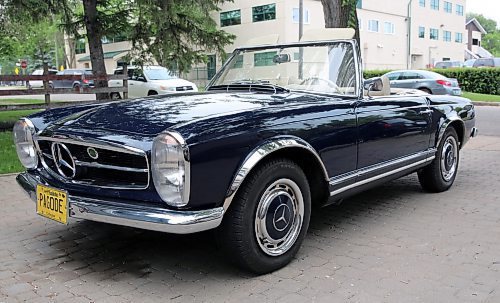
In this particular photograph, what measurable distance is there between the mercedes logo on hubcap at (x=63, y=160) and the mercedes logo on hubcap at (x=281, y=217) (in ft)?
4.71

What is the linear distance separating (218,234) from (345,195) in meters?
1.28

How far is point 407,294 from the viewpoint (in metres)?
3.11

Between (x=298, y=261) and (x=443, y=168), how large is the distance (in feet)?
9.11

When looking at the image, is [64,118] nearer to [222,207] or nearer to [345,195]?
[222,207]

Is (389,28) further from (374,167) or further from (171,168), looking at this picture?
(171,168)

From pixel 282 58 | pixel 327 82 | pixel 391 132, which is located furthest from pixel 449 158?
pixel 282 58

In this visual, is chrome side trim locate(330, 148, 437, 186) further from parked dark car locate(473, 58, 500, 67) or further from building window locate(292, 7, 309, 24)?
parked dark car locate(473, 58, 500, 67)

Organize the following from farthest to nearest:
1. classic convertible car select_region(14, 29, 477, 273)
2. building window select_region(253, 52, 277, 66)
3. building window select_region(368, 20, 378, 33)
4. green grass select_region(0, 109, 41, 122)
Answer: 1. building window select_region(368, 20, 378, 33)
2. green grass select_region(0, 109, 41, 122)
3. building window select_region(253, 52, 277, 66)
4. classic convertible car select_region(14, 29, 477, 273)

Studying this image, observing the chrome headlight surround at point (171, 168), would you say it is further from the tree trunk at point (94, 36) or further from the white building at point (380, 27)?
the white building at point (380, 27)

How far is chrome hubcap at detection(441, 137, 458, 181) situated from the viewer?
18.5ft

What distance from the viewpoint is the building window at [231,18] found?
124 ft

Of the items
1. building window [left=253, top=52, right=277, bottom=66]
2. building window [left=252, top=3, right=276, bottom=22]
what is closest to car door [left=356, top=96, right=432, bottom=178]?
building window [left=253, top=52, right=277, bottom=66]

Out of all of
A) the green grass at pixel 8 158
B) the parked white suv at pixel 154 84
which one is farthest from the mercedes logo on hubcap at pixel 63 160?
the parked white suv at pixel 154 84

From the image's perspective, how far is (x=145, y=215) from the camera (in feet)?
9.70
